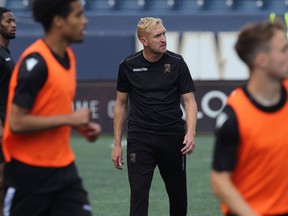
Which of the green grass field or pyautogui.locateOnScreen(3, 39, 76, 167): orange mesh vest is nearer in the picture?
pyautogui.locateOnScreen(3, 39, 76, 167): orange mesh vest

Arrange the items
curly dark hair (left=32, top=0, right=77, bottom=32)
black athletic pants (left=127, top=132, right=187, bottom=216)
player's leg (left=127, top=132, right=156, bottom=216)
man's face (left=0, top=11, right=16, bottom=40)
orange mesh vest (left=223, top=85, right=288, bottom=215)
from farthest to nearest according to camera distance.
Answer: man's face (left=0, top=11, right=16, bottom=40) → black athletic pants (left=127, top=132, right=187, bottom=216) → player's leg (left=127, top=132, right=156, bottom=216) → curly dark hair (left=32, top=0, right=77, bottom=32) → orange mesh vest (left=223, top=85, right=288, bottom=215)

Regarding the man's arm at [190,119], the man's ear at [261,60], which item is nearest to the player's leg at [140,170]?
the man's arm at [190,119]

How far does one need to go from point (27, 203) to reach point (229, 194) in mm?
1492

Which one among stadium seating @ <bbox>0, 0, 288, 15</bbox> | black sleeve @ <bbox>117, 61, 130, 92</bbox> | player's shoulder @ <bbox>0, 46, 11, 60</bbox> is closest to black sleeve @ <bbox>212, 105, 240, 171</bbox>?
black sleeve @ <bbox>117, 61, 130, 92</bbox>

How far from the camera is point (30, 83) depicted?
511 cm

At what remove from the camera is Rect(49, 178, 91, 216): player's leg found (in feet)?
17.3

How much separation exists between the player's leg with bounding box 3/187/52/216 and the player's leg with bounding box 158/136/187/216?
2498 millimetres

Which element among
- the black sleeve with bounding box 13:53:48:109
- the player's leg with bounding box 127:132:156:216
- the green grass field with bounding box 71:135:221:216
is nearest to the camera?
the black sleeve with bounding box 13:53:48:109

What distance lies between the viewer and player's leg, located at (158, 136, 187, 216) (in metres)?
7.70

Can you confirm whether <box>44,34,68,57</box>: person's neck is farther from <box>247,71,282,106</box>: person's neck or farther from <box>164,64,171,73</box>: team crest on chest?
<box>164,64,171,73</box>: team crest on chest

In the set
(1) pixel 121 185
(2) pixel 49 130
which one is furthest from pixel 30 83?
(1) pixel 121 185

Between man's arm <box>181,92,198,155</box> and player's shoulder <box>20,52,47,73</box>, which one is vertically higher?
player's shoulder <box>20,52,47,73</box>

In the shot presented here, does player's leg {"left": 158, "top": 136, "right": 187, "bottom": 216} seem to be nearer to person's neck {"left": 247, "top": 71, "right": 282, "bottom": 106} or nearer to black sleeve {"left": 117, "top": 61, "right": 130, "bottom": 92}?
black sleeve {"left": 117, "top": 61, "right": 130, "bottom": 92}

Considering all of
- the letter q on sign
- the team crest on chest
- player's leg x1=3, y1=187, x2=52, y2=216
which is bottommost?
the letter q on sign
